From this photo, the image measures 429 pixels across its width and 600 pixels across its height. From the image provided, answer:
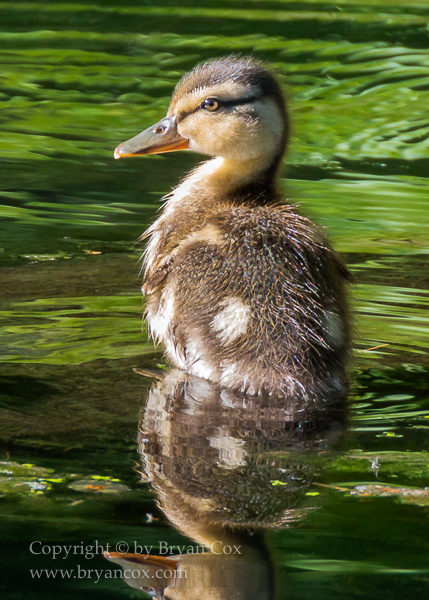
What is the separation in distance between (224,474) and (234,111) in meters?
1.67

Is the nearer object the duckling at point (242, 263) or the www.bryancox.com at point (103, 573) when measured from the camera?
the www.bryancox.com at point (103, 573)

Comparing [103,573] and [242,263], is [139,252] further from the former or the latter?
[103,573]

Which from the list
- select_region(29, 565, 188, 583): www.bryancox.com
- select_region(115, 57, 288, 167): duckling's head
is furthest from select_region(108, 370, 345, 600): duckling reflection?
select_region(115, 57, 288, 167): duckling's head

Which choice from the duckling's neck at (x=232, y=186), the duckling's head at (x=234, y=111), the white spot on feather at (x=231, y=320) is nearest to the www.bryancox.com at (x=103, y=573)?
the white spot on feather at (x=231, y=320)

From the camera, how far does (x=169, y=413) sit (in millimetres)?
3482

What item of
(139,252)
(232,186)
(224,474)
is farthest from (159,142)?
(224,474)

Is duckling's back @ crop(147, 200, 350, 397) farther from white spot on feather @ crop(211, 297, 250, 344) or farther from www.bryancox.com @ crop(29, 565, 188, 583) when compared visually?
www.bryancox.com @ crop(29, 565, 188, 583)

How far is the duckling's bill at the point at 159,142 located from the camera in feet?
14.3

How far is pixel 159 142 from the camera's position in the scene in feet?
14.3

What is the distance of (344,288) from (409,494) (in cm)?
122

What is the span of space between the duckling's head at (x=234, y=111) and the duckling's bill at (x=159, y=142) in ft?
Result: 0.21

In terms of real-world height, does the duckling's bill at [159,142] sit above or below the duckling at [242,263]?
above

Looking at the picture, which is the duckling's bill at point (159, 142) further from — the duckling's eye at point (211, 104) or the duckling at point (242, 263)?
the duckling's eye at point (211, 104)

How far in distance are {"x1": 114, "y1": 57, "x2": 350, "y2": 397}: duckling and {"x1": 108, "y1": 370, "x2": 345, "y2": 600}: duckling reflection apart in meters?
0.10
